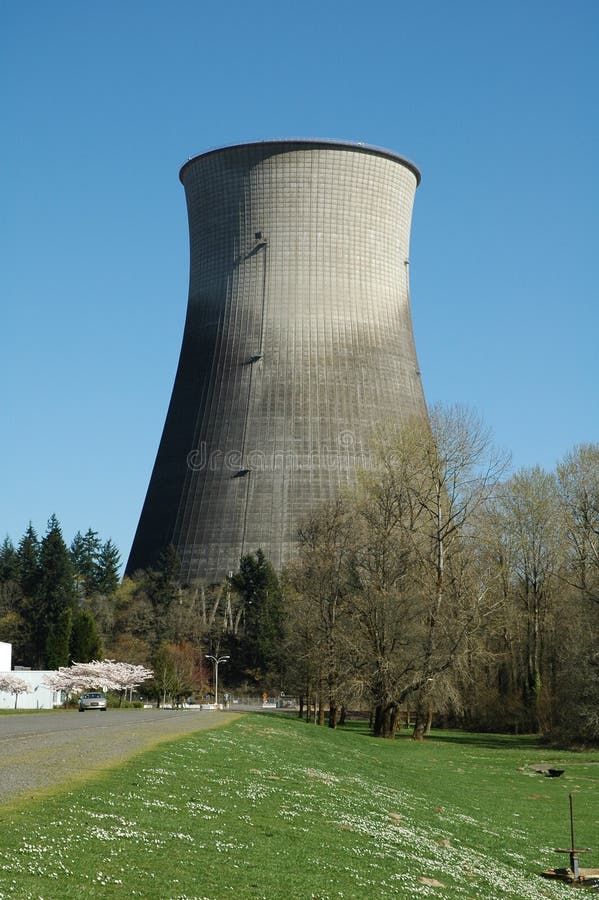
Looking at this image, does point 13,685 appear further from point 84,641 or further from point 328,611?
point 328,611

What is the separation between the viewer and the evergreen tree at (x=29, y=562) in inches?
2977

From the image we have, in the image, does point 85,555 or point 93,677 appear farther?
point 85,555

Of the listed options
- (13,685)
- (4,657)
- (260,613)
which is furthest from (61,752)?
(260,613)

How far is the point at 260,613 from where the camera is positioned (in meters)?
69.2

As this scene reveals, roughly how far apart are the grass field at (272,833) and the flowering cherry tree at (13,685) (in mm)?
28950

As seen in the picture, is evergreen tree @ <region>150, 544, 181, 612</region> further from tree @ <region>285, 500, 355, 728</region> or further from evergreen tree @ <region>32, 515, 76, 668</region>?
tree @ <region>285, 500, 355, 728</region>

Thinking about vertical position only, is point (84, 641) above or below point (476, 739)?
above

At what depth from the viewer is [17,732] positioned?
2230cm

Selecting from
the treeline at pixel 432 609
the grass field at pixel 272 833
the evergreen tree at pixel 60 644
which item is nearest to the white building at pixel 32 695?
the evergreen tree at pixel 60 644

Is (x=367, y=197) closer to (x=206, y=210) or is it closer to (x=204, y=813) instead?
(x=206, y=210)

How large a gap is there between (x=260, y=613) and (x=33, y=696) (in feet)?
65.5

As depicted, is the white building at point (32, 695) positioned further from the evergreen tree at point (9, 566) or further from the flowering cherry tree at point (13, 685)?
the evergreen tree at point (9, 566)

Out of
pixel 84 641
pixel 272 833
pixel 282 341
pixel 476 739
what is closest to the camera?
pixel 272 833

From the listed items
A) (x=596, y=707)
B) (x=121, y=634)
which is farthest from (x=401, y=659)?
(x=121, y=634)
